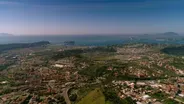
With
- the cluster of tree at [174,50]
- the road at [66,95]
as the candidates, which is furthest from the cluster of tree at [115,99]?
the cluster of tree at [174,50]

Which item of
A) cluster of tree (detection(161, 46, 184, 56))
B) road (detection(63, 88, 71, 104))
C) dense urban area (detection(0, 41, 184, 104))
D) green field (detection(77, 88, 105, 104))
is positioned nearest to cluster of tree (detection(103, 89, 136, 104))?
dense urban area (detection(0, 41, 184, 104))

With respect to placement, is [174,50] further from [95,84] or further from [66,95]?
[66,95]

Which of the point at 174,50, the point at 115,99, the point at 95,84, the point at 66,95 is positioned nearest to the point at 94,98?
the point at 115,99

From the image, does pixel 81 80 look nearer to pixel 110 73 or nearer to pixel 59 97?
pixel 110 73

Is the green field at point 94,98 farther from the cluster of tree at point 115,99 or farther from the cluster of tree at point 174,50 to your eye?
the cluster of tree at point 174,50

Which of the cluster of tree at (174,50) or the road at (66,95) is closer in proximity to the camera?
the road at (66,95)

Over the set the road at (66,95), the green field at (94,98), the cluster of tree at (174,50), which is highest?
the cluster of tree at (174,50)

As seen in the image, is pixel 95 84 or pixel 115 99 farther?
pixel 95 84

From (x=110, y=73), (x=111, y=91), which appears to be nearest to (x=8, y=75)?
(x=110, y=73)

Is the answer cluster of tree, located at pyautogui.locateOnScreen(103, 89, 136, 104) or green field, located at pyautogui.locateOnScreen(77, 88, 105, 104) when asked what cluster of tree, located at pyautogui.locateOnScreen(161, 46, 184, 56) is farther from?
green field, located at pyautogui.locateOnScreen(77, 88, 105, 104)
